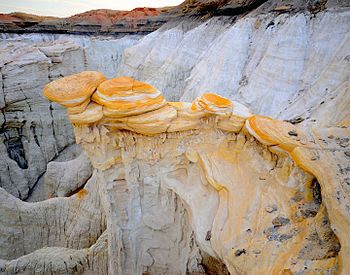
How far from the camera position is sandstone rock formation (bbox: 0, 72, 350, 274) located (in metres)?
2.75

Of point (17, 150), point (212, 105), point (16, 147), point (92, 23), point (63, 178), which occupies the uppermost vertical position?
point (92, 23)

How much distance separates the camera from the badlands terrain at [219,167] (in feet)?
9.60

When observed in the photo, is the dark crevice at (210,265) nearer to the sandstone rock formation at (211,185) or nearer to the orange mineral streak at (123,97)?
the sandstone rock formation at (211,185)

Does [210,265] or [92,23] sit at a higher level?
[92,23]

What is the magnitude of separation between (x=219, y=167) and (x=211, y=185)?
0.25 meters

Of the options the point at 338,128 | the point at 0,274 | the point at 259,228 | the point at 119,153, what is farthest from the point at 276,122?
the point at 0,274

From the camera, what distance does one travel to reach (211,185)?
363cm

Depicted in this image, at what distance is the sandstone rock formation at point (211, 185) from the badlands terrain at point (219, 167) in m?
0.01

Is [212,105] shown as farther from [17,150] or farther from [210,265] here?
[17,150]

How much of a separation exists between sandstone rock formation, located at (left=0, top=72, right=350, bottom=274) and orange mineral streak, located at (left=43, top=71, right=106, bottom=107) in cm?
2

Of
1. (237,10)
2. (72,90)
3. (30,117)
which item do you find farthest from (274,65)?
(30,117)

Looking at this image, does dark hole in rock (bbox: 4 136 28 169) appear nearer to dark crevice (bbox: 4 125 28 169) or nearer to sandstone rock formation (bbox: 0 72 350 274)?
dark crevice (bbox: 4 125 28 169)

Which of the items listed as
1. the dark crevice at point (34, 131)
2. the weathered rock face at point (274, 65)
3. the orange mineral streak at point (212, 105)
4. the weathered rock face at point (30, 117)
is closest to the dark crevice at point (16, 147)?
the weathered rock face at point (30, 117)

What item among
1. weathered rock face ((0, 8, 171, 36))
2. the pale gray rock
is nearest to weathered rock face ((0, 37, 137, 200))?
the pale gray rock
